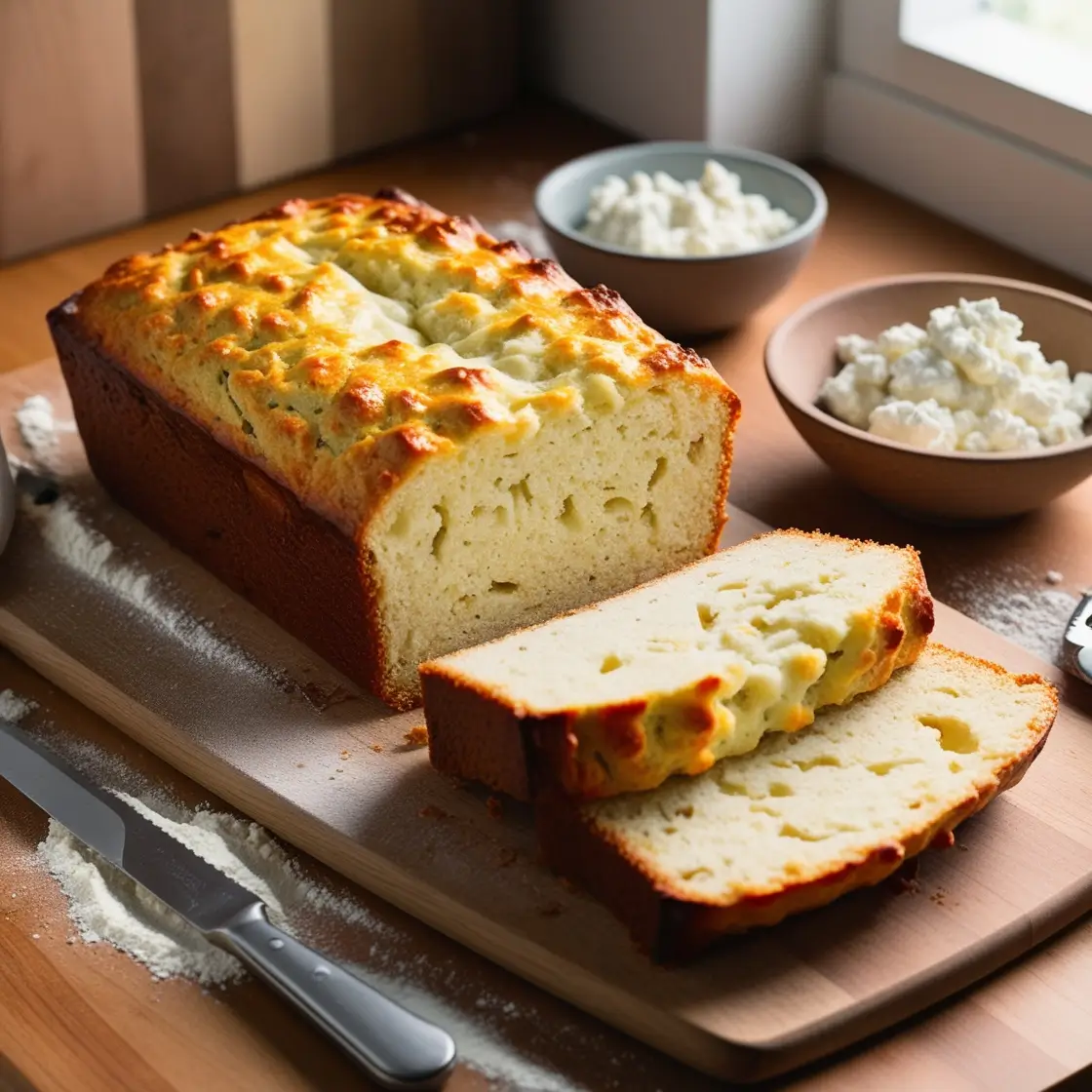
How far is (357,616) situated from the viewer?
2.60 m

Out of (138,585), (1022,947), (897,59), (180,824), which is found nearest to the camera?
(1022,947)

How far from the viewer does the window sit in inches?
152

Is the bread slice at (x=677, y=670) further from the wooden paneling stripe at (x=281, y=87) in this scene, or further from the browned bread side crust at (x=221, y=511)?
the wooden paneling stripe at (x=281, y=87)

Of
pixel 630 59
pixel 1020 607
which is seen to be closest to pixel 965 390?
pixel 1020 607

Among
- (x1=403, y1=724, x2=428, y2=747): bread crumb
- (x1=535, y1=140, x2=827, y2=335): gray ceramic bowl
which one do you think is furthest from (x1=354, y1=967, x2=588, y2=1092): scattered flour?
(x1=535, y1=140, x2=827, y2=335): gray ceramic bowl

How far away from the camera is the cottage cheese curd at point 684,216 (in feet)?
11.7

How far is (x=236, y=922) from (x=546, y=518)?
824 mm

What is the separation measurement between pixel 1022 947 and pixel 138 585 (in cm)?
159

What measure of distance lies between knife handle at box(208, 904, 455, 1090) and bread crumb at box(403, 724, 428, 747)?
46cm

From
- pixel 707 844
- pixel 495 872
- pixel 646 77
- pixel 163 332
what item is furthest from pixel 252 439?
pixel 646 77

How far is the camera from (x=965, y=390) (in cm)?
299

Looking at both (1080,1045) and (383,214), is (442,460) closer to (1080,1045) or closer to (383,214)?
(383,214)

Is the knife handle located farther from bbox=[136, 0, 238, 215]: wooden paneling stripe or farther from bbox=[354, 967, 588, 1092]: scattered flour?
bbox=[136, 0, 238, 215]: wooden paneling stripe

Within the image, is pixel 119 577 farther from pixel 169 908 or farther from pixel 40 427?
pixel 169 908
